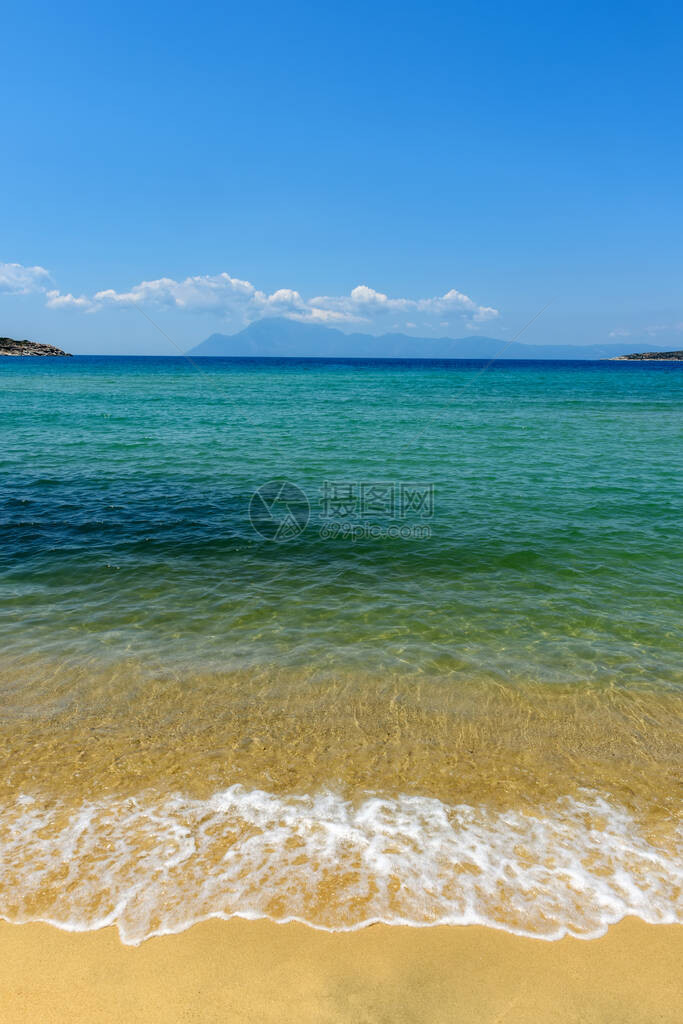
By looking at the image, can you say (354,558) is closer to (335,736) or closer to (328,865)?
(335,736)

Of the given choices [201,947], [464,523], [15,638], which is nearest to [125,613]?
[15,638]

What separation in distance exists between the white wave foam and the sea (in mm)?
25

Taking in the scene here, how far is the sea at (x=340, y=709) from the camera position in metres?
5.55

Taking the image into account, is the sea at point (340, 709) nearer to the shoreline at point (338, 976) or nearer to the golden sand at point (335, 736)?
the golden sand at point (335, 736)

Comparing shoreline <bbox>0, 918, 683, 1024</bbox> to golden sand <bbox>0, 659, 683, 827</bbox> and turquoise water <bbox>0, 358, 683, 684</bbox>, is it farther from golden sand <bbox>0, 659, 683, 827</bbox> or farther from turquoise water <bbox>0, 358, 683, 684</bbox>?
turquoise water <bbox>0, 358, 683, 684</bbox>

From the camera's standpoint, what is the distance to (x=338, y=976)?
4633mm

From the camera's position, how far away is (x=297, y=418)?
4706 centimetres

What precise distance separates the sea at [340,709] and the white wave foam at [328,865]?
25mm

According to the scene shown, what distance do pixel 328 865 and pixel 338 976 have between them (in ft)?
3.78

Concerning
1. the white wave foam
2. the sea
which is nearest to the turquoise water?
the sea

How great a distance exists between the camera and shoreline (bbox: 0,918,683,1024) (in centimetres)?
436

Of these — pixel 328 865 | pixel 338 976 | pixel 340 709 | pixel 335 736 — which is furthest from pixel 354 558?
pixel 338 976

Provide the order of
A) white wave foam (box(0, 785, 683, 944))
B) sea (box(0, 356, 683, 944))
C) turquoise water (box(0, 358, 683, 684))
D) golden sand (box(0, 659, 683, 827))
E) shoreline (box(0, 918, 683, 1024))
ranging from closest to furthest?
shoreline (box(0, 918, 683, 1024))
white wave foam (box(0, 785, 683, 944))
sea (box(0, 356, 683, 944))
golden sand (box(0, 659, 683, 827))
turquoise water (box(0, 358, 683, 684))

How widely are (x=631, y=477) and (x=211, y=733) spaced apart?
75.7 ft
